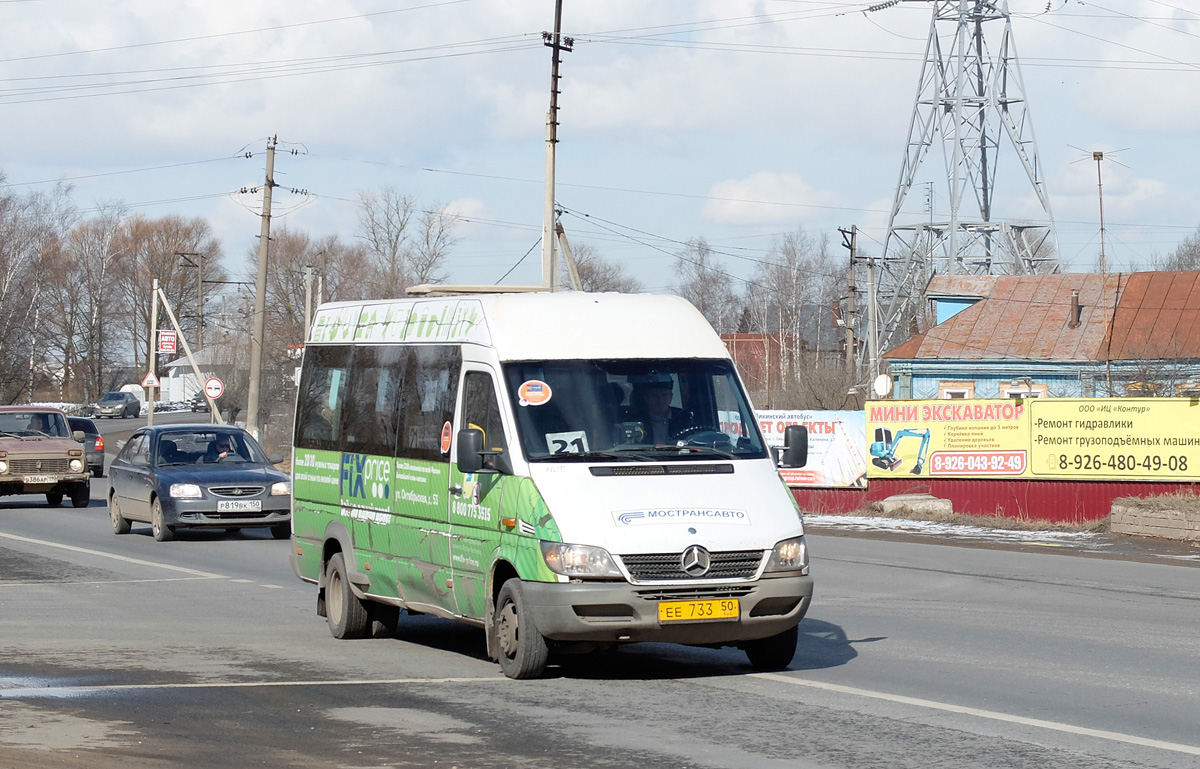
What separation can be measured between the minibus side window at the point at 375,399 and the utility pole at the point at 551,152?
2295 centimetres

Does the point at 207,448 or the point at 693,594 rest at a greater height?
the point at 207,448

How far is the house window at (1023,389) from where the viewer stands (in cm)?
4969

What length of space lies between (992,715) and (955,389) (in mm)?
44976

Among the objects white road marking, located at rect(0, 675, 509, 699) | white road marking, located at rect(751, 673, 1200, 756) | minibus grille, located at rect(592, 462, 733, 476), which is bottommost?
white road marking, located at rect(0, 675, 509, 699)

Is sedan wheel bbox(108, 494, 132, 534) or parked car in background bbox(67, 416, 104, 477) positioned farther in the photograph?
parked car in background bbox(67, 416, 104, 477)

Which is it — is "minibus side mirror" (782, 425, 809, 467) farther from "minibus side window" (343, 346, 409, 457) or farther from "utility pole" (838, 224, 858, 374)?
"utility pole" (838, 224, 858, 374)

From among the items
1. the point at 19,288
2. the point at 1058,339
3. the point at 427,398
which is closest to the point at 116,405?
the point at 19,288

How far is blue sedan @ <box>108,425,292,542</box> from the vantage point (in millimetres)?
20734

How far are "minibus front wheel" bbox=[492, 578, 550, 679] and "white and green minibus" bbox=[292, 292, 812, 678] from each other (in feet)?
0.05

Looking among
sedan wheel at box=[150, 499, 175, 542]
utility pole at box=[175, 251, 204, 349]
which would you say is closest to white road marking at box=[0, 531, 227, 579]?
sedan wheel at box=[150, 499, 175, 542]

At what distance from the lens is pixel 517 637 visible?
908cm

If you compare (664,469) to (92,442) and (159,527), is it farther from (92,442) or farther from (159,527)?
(92,442)

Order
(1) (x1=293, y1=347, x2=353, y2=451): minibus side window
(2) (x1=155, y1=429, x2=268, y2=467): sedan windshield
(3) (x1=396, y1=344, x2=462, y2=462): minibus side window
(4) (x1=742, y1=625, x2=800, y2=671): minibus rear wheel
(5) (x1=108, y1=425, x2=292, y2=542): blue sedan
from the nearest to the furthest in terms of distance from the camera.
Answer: (4) (x1=742, y1=625, x2=800, y2=671): minibus rear wheel < (3) (x1=396, y1=344, x2=462, y2=462): minibus side window < (1) (x1=293, y1=347, x2=353, y2=451): minibus side window < (5) (x1=108, y1=425, x2=292, y2=542): blue sedan < (2) (x1=155, y1=429, x2=268, y2=467): sedan windshield

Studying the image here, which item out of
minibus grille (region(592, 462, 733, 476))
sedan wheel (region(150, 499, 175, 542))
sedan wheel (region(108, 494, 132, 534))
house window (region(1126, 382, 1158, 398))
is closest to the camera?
minibus grille (region(592, 462, 733, 476))
